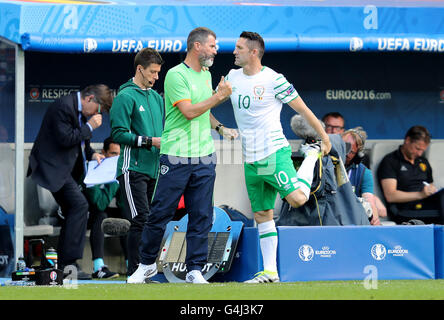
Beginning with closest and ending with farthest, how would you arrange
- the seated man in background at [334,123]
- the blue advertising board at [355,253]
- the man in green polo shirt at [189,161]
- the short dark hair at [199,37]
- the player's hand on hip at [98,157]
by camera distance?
1. the man in green polo shirt at [189,161]
2. the short dark hair at [199,37]
3. the blue advertising board at [355,253]
4. the player's hand on hip at [98,157]
5. the seated man in background at [334,123]

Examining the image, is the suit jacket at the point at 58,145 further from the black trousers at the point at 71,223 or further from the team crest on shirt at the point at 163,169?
the team crest on shirt at the point at 163,169

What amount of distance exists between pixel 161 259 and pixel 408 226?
1.96 metres

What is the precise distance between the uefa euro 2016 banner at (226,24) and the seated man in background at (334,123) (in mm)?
852

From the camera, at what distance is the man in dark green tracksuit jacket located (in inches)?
288

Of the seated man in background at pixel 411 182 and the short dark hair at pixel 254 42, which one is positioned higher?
the short dark hair at pixel 254 42

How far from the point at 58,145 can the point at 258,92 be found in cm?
206

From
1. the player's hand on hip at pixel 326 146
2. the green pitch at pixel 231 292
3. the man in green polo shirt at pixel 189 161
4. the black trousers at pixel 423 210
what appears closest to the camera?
the green pitch at pixel 231 292

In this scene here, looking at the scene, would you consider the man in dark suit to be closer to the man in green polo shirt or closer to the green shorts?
the man in green polo shirt

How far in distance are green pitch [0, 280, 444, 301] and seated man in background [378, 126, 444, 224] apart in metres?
3.05

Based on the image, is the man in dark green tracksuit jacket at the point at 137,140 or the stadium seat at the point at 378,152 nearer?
the man in dark green tracksuit jacket at the point at 137,140

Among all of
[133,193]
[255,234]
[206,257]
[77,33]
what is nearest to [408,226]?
[255,234]

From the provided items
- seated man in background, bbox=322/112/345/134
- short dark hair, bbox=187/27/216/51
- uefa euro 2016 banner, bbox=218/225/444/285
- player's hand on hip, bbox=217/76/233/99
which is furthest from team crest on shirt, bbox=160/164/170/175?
seated man in background, bbox=322/112/345/134

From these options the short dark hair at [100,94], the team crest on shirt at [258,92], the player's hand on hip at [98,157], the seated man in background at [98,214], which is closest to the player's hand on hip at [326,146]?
the team crest on shirt at [258,92]

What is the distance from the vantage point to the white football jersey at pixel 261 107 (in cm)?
677
